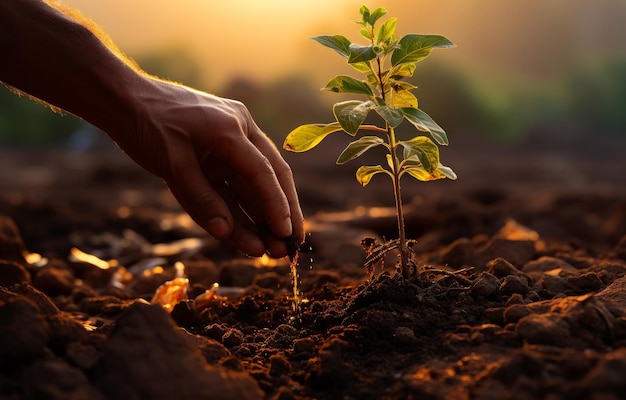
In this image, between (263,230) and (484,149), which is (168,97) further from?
(484,149)

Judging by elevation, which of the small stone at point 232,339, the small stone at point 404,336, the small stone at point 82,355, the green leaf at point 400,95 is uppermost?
the green leaf at point 400,95

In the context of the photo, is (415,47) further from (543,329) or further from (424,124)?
(543,329)

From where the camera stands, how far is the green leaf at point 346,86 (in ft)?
8.61

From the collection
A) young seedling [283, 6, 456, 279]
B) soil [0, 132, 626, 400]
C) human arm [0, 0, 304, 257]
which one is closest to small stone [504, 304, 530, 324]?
soil [0, 132, 626, 400]

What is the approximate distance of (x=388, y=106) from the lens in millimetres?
2541

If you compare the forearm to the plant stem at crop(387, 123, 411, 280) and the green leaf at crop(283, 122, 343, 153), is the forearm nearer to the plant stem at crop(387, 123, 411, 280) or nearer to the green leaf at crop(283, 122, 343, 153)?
the green leaf at crop(283, 122, 343, 153)

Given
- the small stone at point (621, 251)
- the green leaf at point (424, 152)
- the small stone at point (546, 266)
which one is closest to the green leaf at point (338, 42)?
the green leaf at point (424, 152)

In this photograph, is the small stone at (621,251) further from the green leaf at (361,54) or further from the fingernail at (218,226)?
the fingernail at (218,226)

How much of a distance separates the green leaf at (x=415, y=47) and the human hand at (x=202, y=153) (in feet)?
2.00

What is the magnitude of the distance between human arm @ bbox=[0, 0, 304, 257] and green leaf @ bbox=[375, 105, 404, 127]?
431mm

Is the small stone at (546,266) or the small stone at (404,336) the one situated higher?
the small stone at (404,336)

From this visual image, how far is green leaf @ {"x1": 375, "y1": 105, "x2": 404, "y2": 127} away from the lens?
7.92 ft

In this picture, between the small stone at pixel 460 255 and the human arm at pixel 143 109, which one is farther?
the small stone at pixel 460 255

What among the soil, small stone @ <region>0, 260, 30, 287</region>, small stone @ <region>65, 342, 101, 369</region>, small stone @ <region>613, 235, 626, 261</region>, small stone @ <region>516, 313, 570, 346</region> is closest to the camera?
the soil
